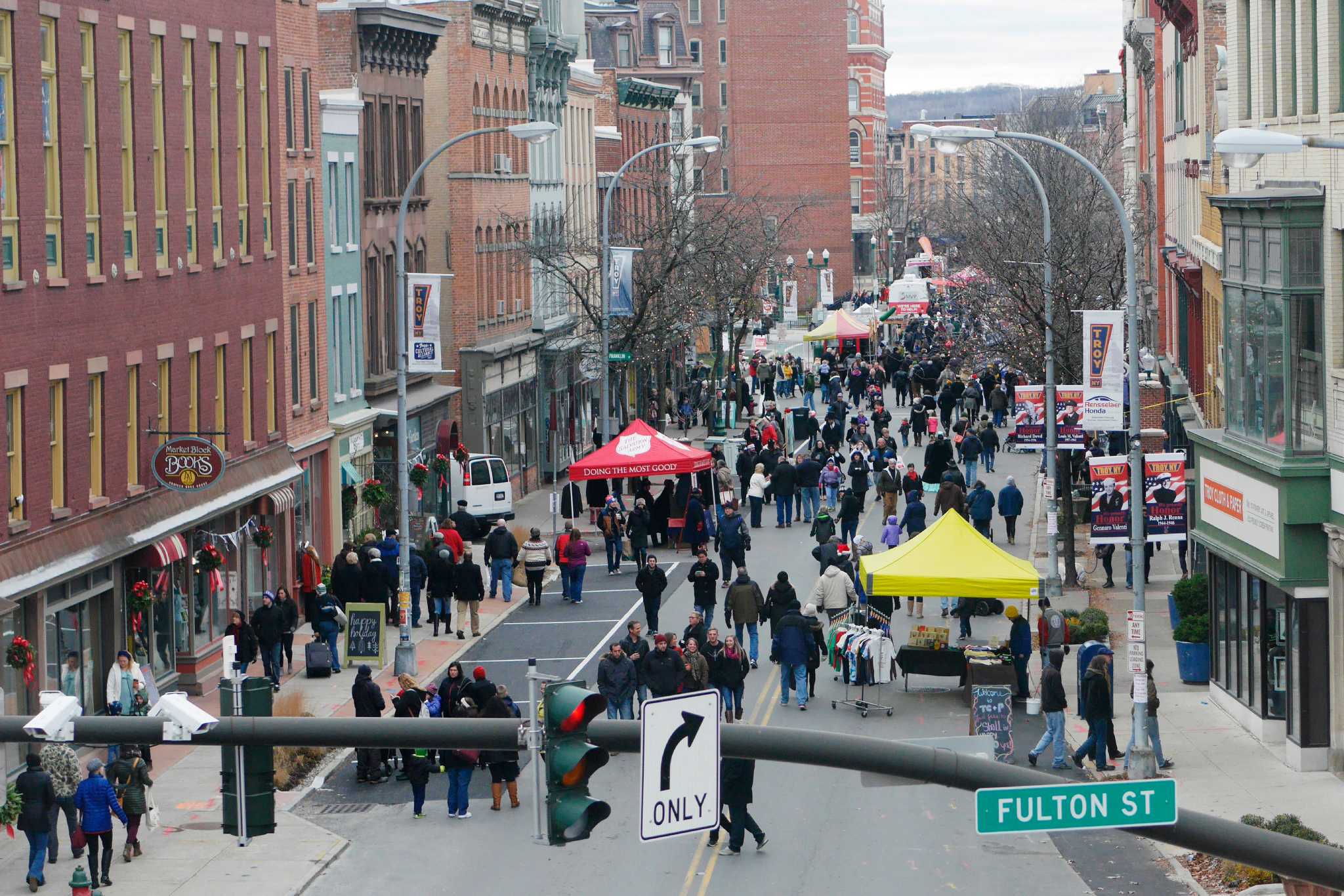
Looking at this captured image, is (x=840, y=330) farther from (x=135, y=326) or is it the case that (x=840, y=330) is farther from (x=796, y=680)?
(x=796, y=680)

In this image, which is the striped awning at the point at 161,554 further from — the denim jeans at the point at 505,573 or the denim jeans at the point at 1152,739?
the denim jeans at the point at 1152,739

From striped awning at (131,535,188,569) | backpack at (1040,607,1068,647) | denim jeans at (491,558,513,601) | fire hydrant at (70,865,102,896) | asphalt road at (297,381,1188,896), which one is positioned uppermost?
striped awning at (131,535,188,569)

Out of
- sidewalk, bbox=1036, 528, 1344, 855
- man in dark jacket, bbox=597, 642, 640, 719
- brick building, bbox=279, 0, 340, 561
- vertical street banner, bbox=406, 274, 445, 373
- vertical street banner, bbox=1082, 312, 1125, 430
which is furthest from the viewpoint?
brick building, bbox=279, 0, 340, 561

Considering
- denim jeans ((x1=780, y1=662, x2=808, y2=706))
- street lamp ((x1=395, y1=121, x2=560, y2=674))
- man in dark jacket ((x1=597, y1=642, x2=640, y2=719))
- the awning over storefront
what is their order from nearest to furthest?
1. the awning over storefront
2. man in dark jacket ((x1=597, y1=642, x2=640, y2=719))
3. denim jeans ((x1=780, y1=662, x2=808, y2=706))
4. street lamp ((x1=395, y1=121, x2=560, y2=674))

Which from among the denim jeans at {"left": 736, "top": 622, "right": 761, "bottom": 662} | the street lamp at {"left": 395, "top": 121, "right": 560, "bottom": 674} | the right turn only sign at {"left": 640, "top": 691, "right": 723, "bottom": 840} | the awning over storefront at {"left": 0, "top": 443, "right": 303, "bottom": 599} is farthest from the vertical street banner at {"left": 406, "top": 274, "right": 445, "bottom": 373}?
the right turn only sign at {"left": 640, "top": 691, "right": 723, "bottom": 840}

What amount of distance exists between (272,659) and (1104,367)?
41.6ft

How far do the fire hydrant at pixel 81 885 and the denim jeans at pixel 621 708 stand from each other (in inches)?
293

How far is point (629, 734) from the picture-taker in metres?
8.60

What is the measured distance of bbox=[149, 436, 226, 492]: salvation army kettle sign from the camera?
28922 mm

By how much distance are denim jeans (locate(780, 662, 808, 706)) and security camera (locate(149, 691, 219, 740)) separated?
18676 millimetres

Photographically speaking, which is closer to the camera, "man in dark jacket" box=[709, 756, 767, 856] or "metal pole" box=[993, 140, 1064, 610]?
"man in dark jacket" box=[709, 756, 767, 856]

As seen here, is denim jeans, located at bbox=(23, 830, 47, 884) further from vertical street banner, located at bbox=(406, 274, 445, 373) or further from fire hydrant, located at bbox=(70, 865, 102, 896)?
vertical street banner, located at bbox=(406, 274, 445, 373)

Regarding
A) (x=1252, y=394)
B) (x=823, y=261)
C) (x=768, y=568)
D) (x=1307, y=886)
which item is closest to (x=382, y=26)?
(x=768, y=568)

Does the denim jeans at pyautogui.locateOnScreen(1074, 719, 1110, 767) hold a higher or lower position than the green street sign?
lower
